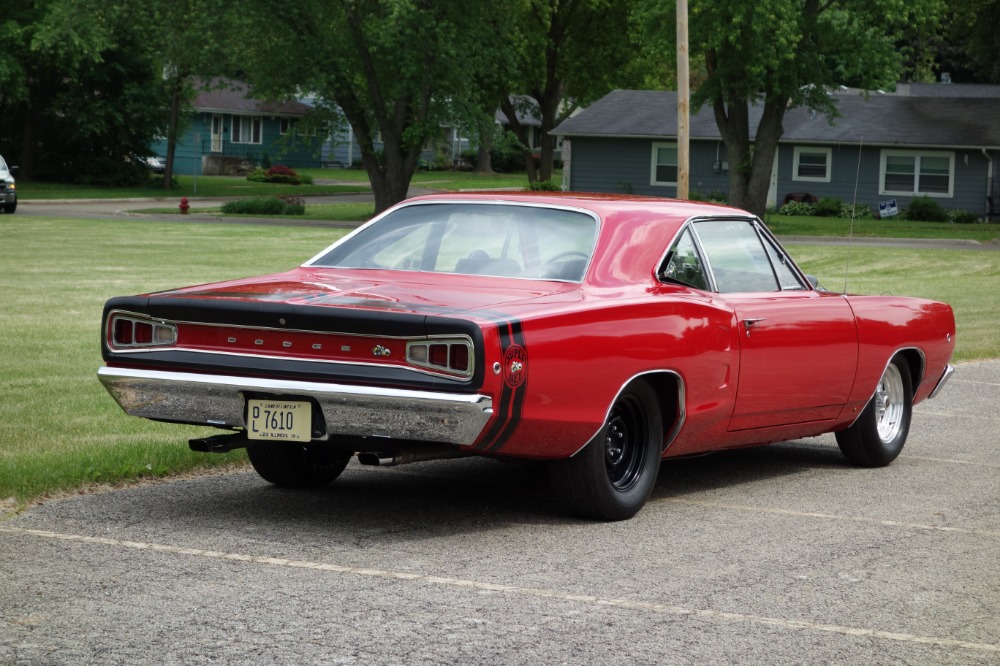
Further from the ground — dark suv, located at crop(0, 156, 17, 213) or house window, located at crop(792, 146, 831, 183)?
house window, located at crop(792, 146, 831, 183)

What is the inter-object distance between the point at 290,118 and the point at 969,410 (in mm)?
77341

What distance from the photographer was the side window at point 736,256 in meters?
8.20

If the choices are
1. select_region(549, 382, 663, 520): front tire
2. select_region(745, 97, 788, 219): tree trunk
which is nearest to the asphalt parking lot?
Result: select_region(549, 382, 663, 520): front tire

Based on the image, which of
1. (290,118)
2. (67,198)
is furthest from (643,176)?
(290,118)

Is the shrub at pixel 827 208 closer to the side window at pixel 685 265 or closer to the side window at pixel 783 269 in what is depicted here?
the side window at pixel 783 269

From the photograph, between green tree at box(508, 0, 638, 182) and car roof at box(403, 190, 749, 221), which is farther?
green tree at box(508, 0, 638, 182)

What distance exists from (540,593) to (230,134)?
267 feet

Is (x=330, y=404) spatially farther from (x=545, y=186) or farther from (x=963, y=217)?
(x=545, y=186)

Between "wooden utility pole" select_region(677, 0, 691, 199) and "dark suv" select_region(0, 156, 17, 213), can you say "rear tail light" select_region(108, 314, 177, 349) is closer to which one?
"wooden utility pole" select_region(677, 0, 691, 199)

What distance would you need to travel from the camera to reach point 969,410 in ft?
39.1

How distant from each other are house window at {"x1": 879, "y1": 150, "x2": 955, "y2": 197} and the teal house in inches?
1489

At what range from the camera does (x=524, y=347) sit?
6.44 m

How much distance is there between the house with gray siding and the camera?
5031cm

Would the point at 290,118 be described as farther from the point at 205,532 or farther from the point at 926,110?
the point at 205,532
